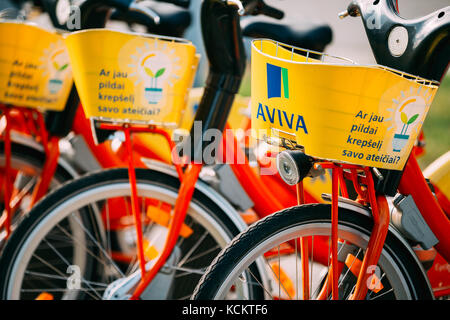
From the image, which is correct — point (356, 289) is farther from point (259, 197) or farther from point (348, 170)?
point (259, 197)

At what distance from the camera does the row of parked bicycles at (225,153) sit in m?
1.22

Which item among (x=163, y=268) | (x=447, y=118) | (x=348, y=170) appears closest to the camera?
(x=348, y=170)

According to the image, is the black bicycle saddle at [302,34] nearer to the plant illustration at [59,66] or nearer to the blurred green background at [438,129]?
the plant illustration at [59,66]

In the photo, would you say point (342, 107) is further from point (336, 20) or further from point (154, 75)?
point (336, 20)

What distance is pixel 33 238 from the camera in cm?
177

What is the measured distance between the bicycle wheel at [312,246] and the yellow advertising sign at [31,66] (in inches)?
41.4

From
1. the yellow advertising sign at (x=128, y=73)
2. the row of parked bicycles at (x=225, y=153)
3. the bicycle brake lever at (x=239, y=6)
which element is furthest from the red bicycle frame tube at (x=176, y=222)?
the bicycle brake lever at (x=239, y=6)

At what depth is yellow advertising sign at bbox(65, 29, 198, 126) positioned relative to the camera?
1587 millimetres

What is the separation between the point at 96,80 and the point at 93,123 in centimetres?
15

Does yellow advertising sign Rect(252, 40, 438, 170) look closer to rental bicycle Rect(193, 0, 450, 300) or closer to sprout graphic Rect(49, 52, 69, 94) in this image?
rental bicycle Rect(193, 0, 450, 300)

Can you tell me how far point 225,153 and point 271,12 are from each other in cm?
51

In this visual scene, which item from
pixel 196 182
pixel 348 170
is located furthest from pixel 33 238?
pixel 348 170

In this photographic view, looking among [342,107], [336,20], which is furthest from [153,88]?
[336,20]

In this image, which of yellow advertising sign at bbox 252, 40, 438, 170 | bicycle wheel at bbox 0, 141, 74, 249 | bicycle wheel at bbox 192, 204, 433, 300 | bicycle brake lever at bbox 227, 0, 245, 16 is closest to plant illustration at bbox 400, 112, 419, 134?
yellow advertising sign at bbox 252, 40, 438, 170
